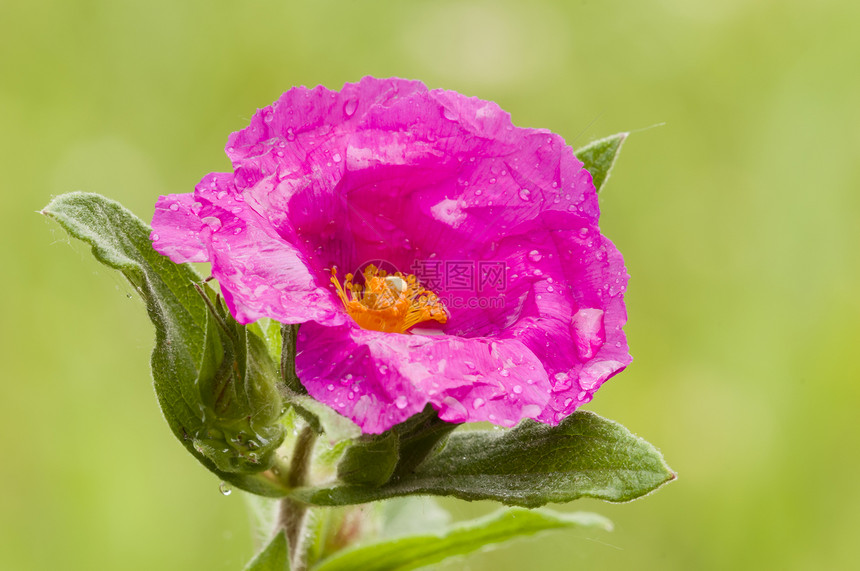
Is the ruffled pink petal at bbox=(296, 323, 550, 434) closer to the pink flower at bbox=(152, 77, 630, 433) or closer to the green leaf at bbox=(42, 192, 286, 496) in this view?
the pink flower at bbox=(152, 77, 630, 433)

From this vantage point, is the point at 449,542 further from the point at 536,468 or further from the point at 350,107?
the point at 350,107

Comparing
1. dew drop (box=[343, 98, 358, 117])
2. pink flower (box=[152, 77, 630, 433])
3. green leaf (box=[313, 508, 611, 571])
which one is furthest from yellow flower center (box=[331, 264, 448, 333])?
green leaf (box=[313, 508, 611, 571])

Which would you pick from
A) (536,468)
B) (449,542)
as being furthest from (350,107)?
(449,542)

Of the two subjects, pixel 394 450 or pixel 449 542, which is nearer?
pixel 394 450

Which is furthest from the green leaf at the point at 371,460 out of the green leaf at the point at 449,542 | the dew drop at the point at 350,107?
the dew drop at the point at 350,107

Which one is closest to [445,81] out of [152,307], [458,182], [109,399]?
[109,399]

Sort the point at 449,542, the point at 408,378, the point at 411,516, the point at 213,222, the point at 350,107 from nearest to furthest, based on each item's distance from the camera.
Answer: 1. the point at 408,378
2. the point at 213,222
3. the point at 350,107
4. the point at 449,542
5. the point at 411,516

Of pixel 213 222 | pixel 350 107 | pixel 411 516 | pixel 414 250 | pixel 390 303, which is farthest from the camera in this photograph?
pixel 411 516
